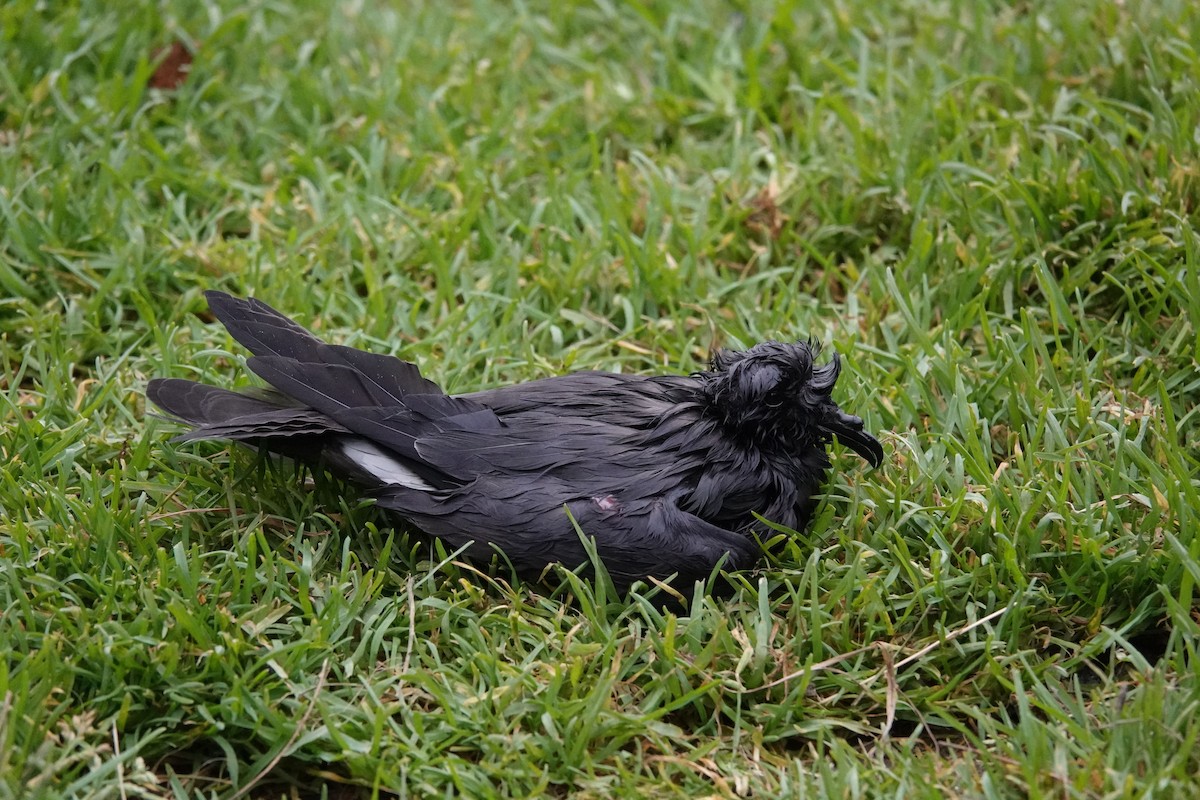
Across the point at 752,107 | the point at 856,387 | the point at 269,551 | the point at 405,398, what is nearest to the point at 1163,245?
the point at 856,387

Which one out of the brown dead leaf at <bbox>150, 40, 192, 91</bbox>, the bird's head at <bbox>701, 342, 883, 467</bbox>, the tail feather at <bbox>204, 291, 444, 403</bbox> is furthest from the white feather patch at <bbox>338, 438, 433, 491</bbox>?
the brown dead leaf at <bbox>150, 40, 192, 91</bbox>

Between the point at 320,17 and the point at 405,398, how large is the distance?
3.26 metres

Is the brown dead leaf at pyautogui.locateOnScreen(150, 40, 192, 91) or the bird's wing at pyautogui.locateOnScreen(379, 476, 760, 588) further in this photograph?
the brown dead leaf at pyautogui.locateOnScreen(150, 40, 192, 91)

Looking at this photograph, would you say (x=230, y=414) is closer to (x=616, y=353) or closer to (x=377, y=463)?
(x=377, y=463)

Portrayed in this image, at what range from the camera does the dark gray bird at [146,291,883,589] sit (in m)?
3.38

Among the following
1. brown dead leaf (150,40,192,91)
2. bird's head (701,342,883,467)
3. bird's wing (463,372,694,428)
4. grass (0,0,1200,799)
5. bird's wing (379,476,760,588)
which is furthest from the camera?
brown dead leaf (150,40,192,91)

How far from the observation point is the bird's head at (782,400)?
346 cm

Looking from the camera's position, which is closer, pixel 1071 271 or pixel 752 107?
pixel 1071 271

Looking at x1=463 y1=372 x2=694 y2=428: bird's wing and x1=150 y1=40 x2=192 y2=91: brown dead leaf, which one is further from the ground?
x1=150 y1=40 x2=192 y2=91: brown dead leaf

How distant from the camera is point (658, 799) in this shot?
2.92m

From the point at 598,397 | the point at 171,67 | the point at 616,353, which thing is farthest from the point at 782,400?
the point at 171,67

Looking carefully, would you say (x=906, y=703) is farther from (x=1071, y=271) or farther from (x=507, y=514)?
(x=1071, y=271)

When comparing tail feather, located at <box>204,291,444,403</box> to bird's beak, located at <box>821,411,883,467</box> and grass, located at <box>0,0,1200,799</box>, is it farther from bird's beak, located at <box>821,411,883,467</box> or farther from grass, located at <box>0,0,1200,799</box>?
bird's beak, located at <box>821,411,883,467</box>

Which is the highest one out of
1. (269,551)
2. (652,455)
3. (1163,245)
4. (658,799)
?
(1163,245)
